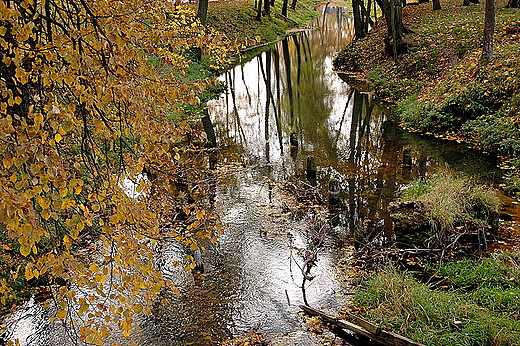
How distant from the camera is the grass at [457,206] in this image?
26.6 feet

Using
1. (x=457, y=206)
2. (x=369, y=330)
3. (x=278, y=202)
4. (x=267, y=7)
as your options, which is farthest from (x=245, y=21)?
(x=369, y=330)

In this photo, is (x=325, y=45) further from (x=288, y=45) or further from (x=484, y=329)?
(x=484, y=329)

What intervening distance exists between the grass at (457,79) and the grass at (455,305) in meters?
6.53

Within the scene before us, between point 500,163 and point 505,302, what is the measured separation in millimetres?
7099

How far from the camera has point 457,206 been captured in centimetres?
831

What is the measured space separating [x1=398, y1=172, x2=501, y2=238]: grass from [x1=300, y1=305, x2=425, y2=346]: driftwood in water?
268 cm

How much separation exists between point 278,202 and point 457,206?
4147 mm

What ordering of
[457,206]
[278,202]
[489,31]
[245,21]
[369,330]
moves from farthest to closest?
[245,21] → [489,31] → [278,202] → [457,206] → [369,330]

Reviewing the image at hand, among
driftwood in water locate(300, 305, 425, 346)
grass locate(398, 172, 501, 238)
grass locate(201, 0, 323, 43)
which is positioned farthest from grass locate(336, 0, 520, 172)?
grass locate(201, 0, 323, 43)

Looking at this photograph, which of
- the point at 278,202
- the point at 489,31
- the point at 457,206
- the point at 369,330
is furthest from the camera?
the point at 489,31

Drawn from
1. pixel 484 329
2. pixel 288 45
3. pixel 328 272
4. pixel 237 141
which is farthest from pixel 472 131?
pixel 288 45

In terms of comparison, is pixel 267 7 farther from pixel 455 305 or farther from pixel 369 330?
pixel 369 330

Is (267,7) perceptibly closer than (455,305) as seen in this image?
No

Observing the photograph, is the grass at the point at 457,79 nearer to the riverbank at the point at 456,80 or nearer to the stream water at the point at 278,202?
the riverbank at the point at 456,80
